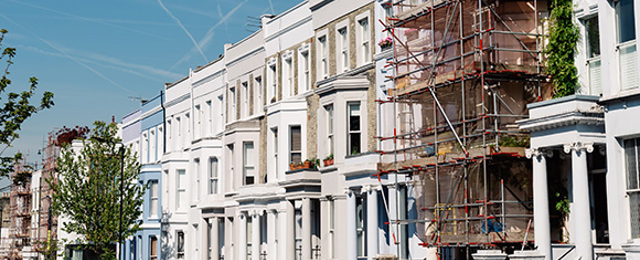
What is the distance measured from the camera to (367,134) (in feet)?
105

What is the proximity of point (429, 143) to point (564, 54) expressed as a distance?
5067 mm

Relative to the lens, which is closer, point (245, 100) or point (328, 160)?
point (328, 160)

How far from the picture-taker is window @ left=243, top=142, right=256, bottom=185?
41125mm

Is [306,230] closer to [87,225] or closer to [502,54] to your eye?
[502,54]

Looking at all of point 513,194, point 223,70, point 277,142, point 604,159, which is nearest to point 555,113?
point 604,159

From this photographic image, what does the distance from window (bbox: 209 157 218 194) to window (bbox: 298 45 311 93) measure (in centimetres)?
910

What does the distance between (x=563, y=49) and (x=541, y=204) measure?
388cm

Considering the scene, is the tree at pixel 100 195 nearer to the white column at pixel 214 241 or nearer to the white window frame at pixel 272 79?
the white column at pixel 214 241

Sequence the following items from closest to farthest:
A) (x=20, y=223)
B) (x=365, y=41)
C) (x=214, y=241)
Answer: (x=365, y=41)
(x=214, y=241)
(x=20, y=223)

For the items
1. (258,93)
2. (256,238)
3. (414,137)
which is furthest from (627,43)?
(258,93)

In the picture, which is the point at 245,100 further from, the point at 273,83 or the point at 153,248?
the point at 153,248

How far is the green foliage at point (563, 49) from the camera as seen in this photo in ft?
74.2

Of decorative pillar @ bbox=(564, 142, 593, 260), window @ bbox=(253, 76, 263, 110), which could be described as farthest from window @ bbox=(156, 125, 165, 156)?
decorative pillar @ bbox=(564, 142, 593, 260)

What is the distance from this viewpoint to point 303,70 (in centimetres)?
3775
